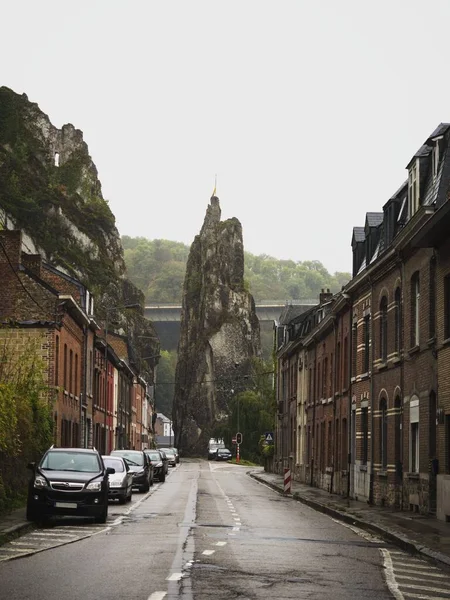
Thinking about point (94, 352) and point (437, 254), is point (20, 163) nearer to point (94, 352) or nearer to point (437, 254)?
point (94, 352)

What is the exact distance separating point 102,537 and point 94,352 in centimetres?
3906

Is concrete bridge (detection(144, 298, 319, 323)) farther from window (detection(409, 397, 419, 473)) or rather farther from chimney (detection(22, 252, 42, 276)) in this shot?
window (detection(409, 397, 419, 473))

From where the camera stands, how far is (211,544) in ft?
59.2

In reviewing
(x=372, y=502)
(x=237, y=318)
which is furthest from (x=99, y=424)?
(x=237, y=318)

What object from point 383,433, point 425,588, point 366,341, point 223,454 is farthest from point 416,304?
point 223,454

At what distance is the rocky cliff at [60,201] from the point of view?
91.5 metres

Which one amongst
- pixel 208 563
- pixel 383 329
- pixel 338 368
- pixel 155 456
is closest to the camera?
pixel 208 563

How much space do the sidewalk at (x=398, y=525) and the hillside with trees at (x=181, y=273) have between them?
141 m

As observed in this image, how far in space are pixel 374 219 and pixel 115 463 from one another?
1186cm

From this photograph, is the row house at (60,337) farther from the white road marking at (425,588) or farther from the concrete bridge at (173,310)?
the concrete bridge at (173,310)

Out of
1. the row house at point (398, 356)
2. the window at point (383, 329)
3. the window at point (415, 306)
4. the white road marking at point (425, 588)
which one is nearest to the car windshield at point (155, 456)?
the row house at point (398, 356)

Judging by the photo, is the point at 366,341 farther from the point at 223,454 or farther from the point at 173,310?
the point at 173,310

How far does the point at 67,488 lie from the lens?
23047mm

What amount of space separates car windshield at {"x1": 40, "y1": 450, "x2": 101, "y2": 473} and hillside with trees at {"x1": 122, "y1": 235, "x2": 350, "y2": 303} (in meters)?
149
